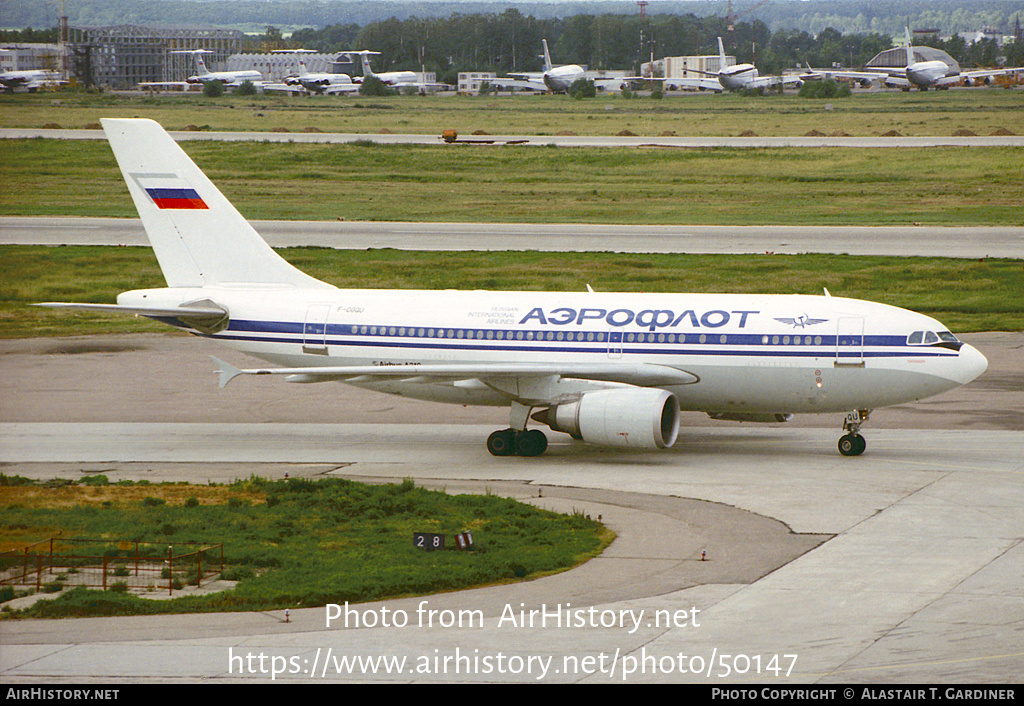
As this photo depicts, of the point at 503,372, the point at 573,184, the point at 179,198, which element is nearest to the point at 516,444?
the point at 503,372

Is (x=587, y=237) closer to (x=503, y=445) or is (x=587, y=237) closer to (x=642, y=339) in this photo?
(x=642, y=339)

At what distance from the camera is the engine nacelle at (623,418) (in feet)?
116

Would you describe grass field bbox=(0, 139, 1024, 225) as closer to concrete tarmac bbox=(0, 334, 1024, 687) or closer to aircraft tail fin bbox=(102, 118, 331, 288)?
concrete tarmac bbox=(0, 334, 1024, 687)

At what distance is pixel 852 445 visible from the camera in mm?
37062

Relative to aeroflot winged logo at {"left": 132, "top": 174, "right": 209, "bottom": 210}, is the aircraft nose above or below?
below

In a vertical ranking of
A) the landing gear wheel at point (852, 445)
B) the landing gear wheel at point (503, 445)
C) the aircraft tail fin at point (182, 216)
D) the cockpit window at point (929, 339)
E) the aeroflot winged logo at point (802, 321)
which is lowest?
the landing gear wheel at point (503, 445)

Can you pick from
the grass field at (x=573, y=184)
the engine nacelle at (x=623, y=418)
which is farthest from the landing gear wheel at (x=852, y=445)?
the grass field at (x=573, y=184)

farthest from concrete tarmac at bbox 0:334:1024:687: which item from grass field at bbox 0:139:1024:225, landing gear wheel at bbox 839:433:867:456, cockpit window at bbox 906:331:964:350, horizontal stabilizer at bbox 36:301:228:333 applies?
grass field at bbox 0:139:1024:225

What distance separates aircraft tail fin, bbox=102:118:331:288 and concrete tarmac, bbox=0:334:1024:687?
17.0 ft

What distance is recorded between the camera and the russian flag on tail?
4122 centimetres

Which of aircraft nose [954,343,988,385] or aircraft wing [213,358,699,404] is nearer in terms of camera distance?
aircraft nose [954,343,988,385]

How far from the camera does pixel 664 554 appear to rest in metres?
26.9

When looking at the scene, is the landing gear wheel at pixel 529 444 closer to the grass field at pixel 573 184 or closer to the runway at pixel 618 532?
A: the runway at pixel 618 532

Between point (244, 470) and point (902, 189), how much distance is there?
79.8 metres
